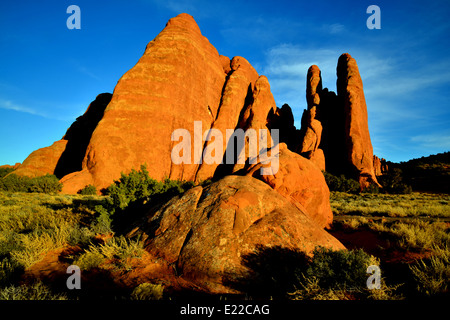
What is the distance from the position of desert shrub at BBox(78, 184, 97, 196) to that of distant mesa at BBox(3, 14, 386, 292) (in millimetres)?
849

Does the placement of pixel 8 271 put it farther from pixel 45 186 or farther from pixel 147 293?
pixel 45 186

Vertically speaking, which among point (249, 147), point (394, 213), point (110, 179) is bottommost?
point (394, 213)

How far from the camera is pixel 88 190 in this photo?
20.1 meters

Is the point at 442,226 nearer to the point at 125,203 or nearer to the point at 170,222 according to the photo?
the point at 170,222

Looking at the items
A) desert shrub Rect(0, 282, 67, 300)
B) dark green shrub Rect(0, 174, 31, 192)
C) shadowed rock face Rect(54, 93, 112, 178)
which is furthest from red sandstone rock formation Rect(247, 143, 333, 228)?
shadowed rock face Rect(54, 93, 112, 178)

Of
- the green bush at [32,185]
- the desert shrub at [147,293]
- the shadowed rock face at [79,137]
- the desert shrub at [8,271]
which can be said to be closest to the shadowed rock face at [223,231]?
the desert shrub at [147,293]

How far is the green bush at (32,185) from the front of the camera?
20.0 metres

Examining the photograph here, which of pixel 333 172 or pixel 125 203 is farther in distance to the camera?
pixel 333 172

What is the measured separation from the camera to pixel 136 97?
25.2m

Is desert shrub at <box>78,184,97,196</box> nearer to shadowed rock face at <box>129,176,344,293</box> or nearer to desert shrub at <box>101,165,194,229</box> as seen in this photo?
desert shrub at <box>101,165,194,229</box>

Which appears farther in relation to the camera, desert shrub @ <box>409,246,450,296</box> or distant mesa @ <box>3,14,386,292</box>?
distant mesa @ <box>3,14,386,292</box>

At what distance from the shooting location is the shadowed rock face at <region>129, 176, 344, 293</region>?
167 inches
